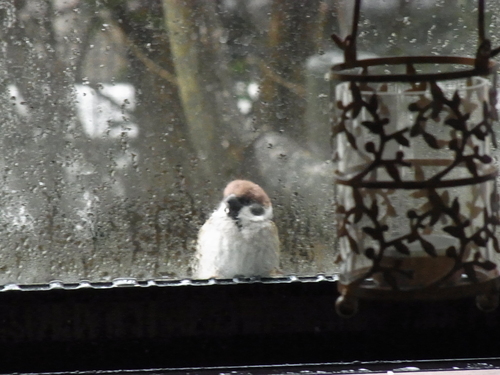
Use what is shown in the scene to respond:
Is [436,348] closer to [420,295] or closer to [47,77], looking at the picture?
[420,295]

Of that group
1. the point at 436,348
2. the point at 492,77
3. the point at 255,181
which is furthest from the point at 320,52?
the point at 436,348

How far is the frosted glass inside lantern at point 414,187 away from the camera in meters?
0.66

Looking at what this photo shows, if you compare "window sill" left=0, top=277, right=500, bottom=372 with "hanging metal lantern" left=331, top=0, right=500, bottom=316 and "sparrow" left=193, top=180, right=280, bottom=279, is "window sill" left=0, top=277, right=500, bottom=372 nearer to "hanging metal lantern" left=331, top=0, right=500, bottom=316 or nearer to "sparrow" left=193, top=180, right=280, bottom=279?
"sparrow" left=193, top=180, right=280, bottom=279

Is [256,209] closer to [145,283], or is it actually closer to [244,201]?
[244,201]

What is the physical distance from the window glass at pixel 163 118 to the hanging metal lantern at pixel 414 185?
0.31 metres

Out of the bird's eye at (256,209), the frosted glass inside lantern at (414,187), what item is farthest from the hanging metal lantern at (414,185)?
the bird's eye at (256,209)

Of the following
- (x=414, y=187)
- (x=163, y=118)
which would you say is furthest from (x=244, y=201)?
(x=414, y=187)

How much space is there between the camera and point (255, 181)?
1042mm

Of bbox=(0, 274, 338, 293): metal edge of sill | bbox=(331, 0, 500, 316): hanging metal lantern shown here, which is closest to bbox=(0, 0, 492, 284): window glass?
bbox=(0, 274, 338, 293): metal edge of sill

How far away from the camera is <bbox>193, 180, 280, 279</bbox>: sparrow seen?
40.2 inches

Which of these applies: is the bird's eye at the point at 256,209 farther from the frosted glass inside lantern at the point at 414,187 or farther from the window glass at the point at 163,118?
the frosted glass inside lantern at the point at 414,187

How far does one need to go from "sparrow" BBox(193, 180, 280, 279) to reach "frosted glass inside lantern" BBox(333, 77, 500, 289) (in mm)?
299

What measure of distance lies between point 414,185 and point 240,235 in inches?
16.1

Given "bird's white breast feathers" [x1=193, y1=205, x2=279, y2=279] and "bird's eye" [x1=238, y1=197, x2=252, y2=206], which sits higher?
"bird's eye" [x1=238, y1=197, x2=252, y2=206]
